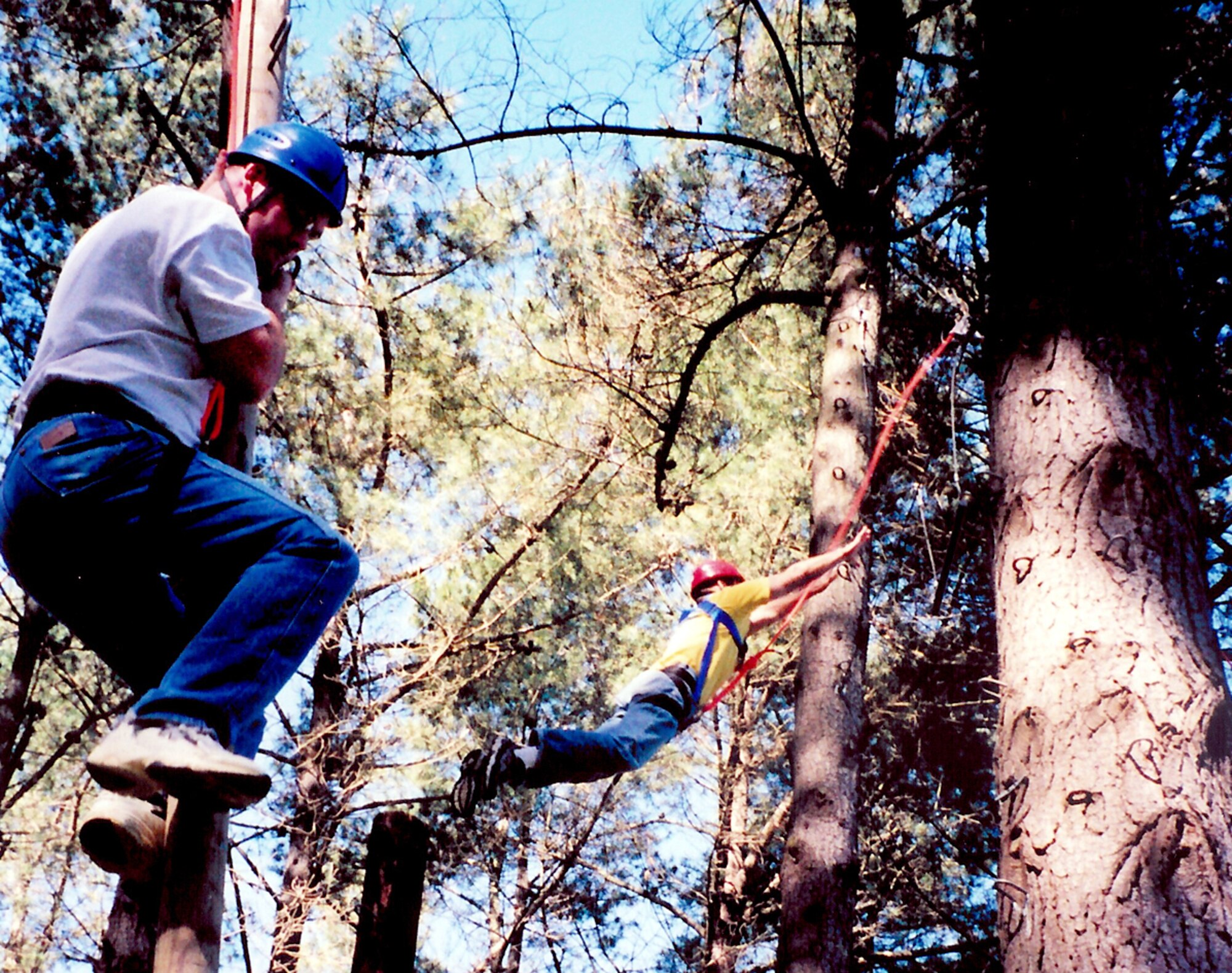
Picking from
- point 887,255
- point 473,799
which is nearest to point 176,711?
point 473,799

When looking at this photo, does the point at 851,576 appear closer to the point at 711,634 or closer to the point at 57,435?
the point at 711,634

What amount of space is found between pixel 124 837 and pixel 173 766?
0.19m

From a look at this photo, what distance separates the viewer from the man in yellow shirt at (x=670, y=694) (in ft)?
11.6

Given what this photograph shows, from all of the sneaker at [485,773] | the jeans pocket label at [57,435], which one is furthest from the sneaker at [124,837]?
the sneaker at [485,773]

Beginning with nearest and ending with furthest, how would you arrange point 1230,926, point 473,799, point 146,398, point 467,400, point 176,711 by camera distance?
point 176,711
point 146,398
point 1230,926
point 473,799
point 467,400

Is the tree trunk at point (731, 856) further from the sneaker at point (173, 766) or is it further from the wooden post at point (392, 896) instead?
the sneaker at point (173, 766)

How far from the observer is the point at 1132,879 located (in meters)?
1.87

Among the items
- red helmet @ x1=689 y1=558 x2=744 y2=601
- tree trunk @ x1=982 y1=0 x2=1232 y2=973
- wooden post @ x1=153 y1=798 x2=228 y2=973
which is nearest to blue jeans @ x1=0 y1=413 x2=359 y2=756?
wooden post @ x1=153 y1=798 x2=228 y2=973

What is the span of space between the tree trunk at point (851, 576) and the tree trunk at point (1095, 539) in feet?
5.70

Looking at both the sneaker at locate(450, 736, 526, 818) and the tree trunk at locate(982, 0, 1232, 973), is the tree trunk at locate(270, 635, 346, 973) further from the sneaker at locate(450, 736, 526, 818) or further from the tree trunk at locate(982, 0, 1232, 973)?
the tree trunk at locate(982, 0, 1232, 973)

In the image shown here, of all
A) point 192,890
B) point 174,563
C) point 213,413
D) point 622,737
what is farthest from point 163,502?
point 622,737

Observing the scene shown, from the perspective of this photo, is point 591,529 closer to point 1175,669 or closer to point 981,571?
point 981,571

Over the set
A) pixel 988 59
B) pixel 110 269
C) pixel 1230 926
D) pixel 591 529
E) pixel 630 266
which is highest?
pixel 630 266

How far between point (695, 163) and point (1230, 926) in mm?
6886
